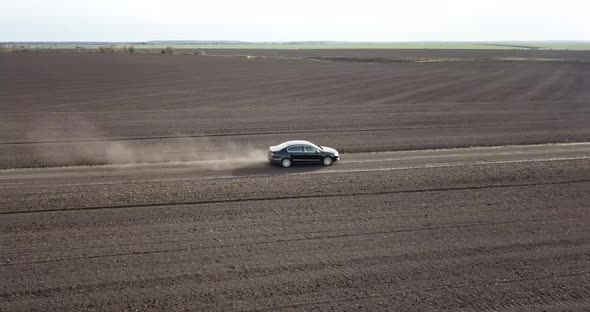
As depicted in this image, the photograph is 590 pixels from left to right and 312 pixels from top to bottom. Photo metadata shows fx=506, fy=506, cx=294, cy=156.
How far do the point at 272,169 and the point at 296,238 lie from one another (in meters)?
8.11

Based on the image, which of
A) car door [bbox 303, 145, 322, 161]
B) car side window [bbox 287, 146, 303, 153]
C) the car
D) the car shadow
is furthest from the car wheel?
car door [bbox 303, 145, 322, 161]

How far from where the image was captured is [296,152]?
2241 centimetres

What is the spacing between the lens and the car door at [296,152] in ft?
73.3

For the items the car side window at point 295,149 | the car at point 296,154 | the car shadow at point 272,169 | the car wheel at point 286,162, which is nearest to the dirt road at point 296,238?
the car shadow at point 272,169

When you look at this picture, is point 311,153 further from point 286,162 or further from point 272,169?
point 272,169

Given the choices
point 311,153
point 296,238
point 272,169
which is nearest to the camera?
point 296,238

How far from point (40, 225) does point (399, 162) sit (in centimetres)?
1528

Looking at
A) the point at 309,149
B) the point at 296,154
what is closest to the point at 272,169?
the point at 296,154

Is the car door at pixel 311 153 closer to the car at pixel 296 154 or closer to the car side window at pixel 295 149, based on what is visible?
the car at pixel 296 154

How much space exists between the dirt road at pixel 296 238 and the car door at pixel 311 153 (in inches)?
36.1

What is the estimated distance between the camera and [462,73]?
72438mm

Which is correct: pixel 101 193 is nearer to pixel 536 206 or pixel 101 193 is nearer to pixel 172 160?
pixel 172 160

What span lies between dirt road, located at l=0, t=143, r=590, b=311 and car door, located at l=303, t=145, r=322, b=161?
0.92 m

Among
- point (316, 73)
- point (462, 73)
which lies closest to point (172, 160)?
point (316, 73)
